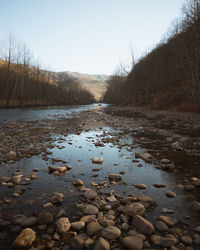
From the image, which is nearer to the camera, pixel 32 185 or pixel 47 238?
pixel 47 238

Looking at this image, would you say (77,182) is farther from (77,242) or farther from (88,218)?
(77,242)

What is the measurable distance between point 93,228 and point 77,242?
27cm

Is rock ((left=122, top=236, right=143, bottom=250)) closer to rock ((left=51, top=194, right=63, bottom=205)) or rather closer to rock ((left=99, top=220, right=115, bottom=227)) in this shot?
rock ((left=99, top=220, right=115, bottom=227))

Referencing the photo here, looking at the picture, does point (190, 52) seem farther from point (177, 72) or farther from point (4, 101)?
point (4, 101)

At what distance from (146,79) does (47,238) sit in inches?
2007

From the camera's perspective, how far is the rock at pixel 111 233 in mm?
1829

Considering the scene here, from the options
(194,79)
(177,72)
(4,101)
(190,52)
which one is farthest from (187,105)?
(4,101)

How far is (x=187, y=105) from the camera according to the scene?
19.2 metres

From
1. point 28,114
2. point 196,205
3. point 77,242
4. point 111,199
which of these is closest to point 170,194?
point 196,205

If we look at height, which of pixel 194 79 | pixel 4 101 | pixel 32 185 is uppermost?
pixel 194 79

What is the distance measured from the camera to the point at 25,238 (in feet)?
5.72

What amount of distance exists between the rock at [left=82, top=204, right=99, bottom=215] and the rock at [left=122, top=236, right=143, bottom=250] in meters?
0.65

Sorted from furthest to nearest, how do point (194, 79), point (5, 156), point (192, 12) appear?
point (194, 79)
point (192, 12)
point (5, 156)

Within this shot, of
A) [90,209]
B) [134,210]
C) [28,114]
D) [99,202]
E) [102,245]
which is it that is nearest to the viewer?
[102,245]
